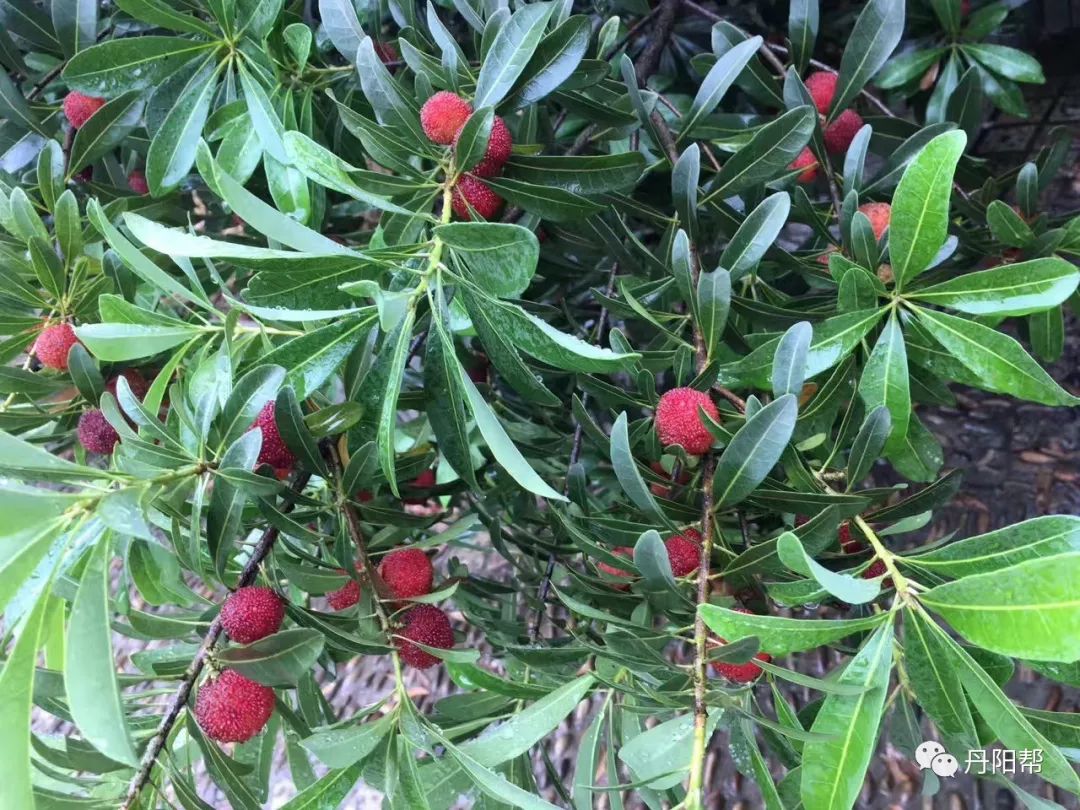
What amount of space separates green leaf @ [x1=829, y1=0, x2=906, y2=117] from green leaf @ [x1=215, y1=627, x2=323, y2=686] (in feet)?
2.32

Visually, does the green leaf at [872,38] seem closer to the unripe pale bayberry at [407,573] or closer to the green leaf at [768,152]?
the green leaf at [768,152]

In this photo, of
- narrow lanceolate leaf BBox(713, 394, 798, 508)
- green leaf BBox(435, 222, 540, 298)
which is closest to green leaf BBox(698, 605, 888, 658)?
narrow lanceolate leaf BBox(713, 394, 798, 508)

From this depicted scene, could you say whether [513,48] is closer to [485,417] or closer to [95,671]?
[485,417]

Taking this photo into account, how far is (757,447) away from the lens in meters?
0.51

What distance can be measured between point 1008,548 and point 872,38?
0.52m

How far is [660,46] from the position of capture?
3.09 ft

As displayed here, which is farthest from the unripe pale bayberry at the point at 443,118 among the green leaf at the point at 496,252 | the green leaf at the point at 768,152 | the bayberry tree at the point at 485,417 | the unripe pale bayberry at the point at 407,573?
the unripe pale bayberry at the point at 407,573

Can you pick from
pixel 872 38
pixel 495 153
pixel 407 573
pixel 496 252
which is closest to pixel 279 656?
pixel 407 573

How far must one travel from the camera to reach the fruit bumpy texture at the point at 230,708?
0.56 metres

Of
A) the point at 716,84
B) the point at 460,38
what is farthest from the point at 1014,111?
the point at 460,38

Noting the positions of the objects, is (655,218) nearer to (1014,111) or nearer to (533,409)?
(533,409)

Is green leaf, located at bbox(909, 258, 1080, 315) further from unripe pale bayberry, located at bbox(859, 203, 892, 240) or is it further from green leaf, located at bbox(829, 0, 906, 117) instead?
green leaf, located at bbox(829, 0, 906, 117)

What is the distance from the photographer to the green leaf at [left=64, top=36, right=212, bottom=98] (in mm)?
684

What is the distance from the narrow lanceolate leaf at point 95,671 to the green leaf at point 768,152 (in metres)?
0.56
